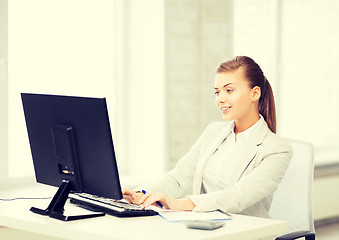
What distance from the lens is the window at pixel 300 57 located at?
4.89m

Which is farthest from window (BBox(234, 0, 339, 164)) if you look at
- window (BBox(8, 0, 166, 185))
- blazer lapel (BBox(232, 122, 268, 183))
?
blazer lapel (BBox(232, 122, 268, 183))

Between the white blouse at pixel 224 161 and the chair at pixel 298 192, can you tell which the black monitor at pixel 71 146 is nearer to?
the white blouse at pixel 224 161

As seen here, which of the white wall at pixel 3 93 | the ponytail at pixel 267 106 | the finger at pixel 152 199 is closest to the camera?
the finger at pixel 152 199

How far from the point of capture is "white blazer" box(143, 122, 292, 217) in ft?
7.41

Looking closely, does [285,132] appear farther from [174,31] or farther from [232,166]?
[232,166]

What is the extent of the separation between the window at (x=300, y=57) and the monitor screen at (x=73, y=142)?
8.72 feet

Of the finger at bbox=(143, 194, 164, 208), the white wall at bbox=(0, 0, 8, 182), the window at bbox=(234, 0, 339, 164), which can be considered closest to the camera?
the finger at bbox=(143, 194, 164, 208)

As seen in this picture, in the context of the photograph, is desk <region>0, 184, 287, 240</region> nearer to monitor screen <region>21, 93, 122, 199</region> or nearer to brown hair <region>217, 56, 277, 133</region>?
monitor screen <region>21, 93, 122, 199</region>

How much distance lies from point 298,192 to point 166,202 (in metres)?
0.62

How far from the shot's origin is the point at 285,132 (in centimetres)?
528

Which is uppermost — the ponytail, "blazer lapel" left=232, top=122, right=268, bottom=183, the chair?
the ponytail

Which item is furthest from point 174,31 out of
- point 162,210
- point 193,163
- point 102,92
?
point 162,210

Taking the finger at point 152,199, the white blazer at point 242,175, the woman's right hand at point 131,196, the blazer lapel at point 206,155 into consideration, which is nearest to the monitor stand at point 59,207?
the finger at point 152,199

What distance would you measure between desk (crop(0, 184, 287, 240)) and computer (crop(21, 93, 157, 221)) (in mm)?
55
